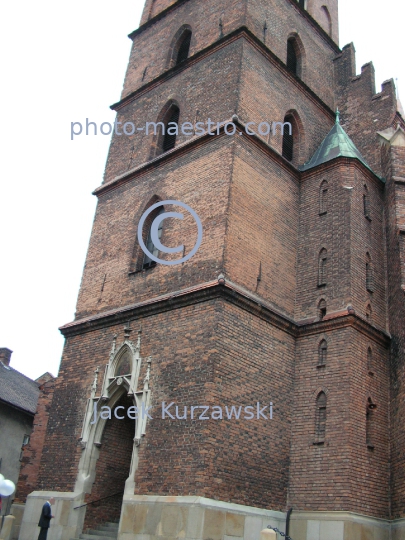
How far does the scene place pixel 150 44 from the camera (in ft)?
68.3

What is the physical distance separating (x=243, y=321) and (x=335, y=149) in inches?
241

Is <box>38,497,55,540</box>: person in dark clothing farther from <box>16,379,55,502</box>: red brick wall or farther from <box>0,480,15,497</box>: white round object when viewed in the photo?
<box>16,379,55,502</box>: red brick wall

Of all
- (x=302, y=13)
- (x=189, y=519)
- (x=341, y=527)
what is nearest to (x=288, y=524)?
(x=341, y=527)

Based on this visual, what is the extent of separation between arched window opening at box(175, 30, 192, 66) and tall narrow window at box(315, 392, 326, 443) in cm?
1187

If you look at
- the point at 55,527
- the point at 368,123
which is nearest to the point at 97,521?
the point at 55,527

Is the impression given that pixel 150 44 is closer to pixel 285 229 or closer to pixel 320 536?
pixel 285 229

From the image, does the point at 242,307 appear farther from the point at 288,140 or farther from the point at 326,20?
the point at 326,20

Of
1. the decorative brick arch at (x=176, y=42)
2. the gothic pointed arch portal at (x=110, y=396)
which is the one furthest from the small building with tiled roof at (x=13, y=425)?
the decorative brick arch at (x=176, y=42)

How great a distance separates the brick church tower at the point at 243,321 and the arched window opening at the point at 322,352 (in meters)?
0.05

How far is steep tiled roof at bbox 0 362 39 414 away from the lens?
26.7m

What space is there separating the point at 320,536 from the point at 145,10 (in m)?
18.9

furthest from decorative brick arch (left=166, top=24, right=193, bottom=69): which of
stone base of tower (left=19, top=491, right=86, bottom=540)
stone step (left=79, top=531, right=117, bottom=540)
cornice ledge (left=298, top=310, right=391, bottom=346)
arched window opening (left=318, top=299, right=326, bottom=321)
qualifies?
stone step (left=79, top=531, right=117, bottom=540)

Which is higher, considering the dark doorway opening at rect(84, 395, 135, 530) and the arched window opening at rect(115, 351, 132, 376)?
the arched window opening at rect(115, 351, 132, 376)

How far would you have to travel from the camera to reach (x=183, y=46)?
20.0 meters
